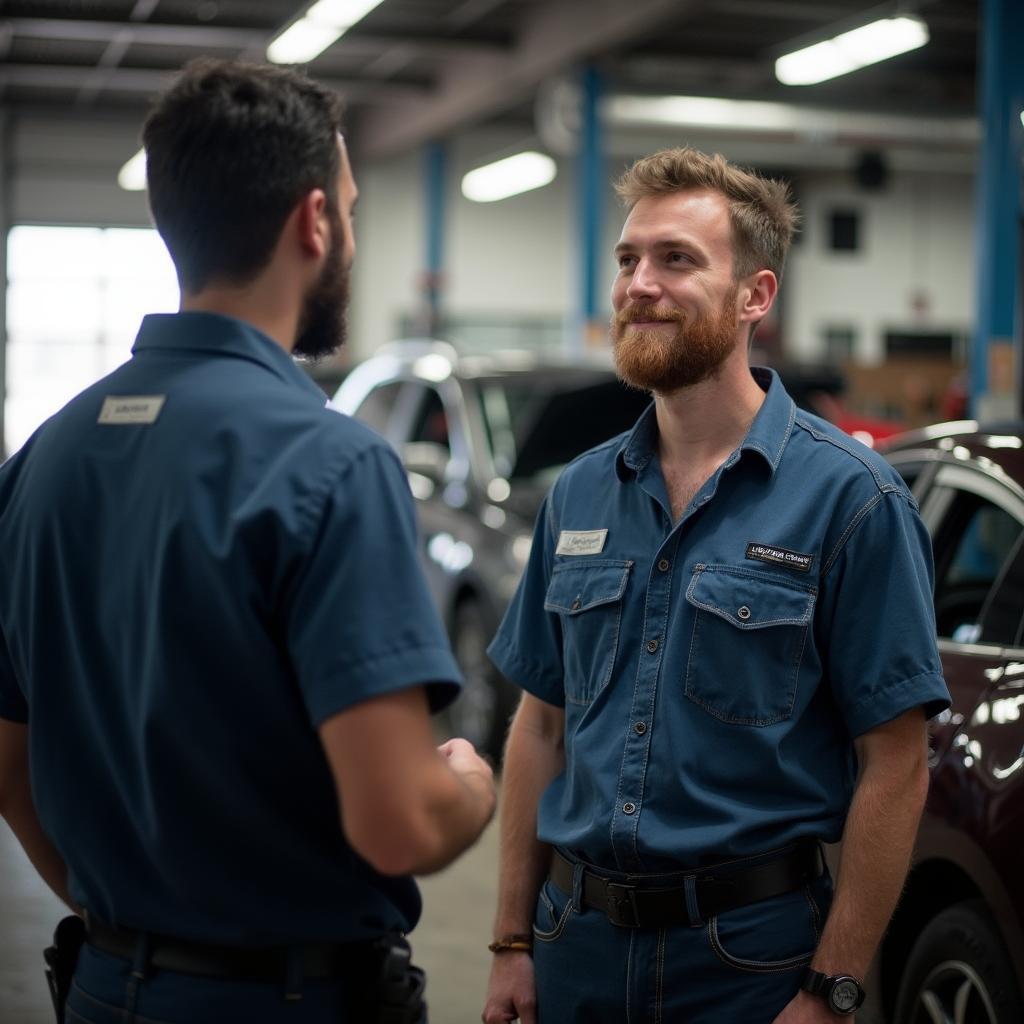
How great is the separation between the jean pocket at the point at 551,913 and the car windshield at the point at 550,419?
4.74 metres

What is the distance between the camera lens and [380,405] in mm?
8750

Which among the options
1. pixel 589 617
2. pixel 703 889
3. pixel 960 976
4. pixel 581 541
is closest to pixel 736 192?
pixel 581 541

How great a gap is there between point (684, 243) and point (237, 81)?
91 centimetres

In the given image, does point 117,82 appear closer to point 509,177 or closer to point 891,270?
point 509,177

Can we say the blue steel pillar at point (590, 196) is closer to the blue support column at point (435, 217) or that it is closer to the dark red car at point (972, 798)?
the blue support column at point (435, 217)

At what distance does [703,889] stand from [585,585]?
19.8 inches

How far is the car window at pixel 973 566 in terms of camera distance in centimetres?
322

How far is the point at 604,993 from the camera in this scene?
2.25 m

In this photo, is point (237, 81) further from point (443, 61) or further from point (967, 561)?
point (443, 61)

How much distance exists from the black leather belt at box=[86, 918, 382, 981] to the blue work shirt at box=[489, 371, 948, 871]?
2.06 ft

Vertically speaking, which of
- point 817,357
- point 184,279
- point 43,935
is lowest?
point 43,935

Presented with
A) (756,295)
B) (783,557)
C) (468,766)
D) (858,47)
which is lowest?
(468,766)

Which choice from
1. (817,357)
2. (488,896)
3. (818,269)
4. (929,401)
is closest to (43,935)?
(488,896)

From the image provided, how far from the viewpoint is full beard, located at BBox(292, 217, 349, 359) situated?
1.76 metres
